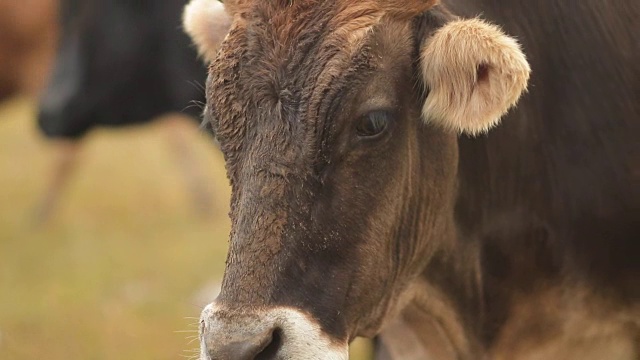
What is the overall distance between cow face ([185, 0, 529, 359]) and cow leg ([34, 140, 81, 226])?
5.92 meters

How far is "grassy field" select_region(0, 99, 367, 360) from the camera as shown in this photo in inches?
251

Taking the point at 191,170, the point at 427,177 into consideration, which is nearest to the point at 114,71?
the point at 191,170

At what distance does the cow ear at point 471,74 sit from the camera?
3014 millimetres

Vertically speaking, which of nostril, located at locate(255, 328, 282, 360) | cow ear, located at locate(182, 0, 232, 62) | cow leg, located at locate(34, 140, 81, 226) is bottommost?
nostril, located at locate(255, 328, 282, 360)

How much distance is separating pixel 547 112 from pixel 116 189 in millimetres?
7019

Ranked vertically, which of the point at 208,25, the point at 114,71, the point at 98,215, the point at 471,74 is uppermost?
the point at 114,71

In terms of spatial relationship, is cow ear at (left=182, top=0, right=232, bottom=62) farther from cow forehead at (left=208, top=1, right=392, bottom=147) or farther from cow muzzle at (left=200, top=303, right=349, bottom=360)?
cow muzzle at (left=200, top=303, right=349, bottom=360)

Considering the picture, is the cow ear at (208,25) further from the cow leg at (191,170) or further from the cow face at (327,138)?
the cow leg at (191,170)

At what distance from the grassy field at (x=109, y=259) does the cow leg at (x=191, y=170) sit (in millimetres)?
84

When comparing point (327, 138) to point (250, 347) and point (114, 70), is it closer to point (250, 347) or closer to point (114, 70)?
point (250, 347)

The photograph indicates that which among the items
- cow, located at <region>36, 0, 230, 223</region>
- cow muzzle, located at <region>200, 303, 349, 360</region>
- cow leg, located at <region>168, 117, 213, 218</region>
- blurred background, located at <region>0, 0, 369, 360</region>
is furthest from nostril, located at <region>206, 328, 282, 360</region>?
cow leg, located at <region>168, 117, 213, 218</region>

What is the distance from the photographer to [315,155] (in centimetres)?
292

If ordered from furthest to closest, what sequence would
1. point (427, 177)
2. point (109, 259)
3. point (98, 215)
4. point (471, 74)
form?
point (98, 215) < point (109, 259) < point (427, 177) < point (471, 74)

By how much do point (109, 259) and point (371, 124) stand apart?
17.0 feet
